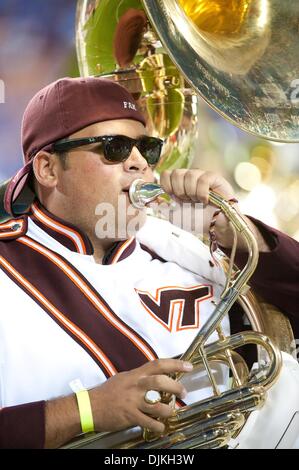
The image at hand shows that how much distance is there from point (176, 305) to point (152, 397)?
0.31 metres

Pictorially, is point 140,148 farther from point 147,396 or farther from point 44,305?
point 147,396

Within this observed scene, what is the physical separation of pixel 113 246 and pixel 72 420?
1.58ft

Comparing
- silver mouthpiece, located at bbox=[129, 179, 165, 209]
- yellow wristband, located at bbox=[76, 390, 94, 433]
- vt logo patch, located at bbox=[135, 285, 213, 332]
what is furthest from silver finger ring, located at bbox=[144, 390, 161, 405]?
silver mouthpiece, located at bbox=[129, 179, 165, 209]

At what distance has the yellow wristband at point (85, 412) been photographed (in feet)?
5.88

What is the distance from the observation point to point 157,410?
1797 millimetres

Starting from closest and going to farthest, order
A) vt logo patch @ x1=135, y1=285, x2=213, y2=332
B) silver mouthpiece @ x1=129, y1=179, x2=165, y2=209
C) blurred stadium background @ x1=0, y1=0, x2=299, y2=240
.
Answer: silver mouthpiece @ x1=129, y1=179, x2=165, y2=209 < vt logo patch @ x1=135, y1=285, x2=213, y2=332 < blurred stadium background @ x1=0, y1=0, x2=299, y2=240

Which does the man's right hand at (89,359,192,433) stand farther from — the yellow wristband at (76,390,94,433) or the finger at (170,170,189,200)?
the finger at (170,170,189,200)

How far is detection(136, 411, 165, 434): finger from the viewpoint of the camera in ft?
5.88

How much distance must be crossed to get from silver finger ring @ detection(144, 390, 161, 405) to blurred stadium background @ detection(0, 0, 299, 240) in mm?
1973

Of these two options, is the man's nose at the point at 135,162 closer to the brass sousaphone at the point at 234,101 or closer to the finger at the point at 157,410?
the brass sousaphone at the point at 234,101

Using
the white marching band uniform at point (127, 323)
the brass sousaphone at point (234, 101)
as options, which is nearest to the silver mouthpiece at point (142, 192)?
the brass sousaphone at point (234, 101)

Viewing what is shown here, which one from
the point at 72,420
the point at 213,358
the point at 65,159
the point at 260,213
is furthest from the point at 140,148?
the point at 260,213

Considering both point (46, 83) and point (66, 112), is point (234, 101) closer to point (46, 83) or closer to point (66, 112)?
point (66, 112)

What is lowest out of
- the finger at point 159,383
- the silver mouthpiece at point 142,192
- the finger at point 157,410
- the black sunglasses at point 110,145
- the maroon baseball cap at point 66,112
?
the finger at point 157,410
